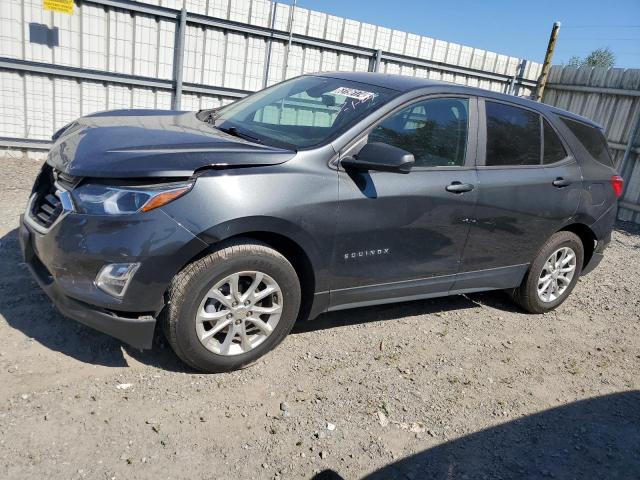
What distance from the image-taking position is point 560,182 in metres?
4.55

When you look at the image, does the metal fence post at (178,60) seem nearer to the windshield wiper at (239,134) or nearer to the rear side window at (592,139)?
the windshield wiper at (239,134)

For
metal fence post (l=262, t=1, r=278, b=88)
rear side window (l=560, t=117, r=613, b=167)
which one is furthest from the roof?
metal fence post (l=262, t=1, r=278, b=88)

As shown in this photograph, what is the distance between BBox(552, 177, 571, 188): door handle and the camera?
4.52m

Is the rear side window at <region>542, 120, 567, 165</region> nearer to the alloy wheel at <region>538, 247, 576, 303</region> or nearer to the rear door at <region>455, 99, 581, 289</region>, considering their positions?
the rear door at <region>455, 99, 581, 289</region>

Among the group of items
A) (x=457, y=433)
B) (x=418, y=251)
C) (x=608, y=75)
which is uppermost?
(x=608, y=75)

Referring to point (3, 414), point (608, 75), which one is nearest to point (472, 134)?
point (3, 414)

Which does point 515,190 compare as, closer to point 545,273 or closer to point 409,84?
point 545,273

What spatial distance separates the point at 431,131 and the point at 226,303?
1.91 m

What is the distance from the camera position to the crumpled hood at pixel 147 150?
2881 millimetres

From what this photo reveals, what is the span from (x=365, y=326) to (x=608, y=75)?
29.3ft

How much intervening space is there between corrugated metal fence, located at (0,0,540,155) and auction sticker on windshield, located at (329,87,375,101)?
16.4ft

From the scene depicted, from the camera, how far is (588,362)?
427cm

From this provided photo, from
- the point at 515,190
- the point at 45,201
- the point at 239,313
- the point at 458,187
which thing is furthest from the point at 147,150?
the point at 515,190

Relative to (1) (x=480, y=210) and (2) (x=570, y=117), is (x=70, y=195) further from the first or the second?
(2) (x=570, y=117)
